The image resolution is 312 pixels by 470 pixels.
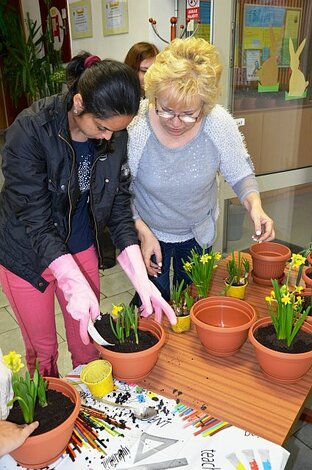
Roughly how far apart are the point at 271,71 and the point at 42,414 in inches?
92.1

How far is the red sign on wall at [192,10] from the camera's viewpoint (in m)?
2.26

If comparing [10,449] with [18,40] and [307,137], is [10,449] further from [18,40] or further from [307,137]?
[18,40]

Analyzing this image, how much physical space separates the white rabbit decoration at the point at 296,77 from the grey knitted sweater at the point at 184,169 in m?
1.38

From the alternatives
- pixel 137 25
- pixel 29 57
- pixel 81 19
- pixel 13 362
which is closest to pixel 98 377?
pixel 13 362

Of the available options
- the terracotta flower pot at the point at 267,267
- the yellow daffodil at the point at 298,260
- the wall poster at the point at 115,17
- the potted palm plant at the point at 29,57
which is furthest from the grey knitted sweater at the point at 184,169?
the potted palm plant at the point at 29,57

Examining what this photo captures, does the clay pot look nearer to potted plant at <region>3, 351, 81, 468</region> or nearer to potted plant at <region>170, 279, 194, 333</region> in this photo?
potted plant at <region>170, 279, 194, 333</region>

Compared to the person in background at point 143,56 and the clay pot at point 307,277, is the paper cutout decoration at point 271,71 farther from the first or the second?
the clay pot at point 307,277

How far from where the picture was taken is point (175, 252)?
1.59 meters

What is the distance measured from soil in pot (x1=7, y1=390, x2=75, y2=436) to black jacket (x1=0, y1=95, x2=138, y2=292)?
35 centimetres

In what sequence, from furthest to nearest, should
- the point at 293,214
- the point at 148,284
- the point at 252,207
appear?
the point at 293,214 → the point at 252,207 → the point at 148,284

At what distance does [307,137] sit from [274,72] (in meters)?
0.60

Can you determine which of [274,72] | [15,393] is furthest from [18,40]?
[15,393]

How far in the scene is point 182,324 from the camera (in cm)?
114

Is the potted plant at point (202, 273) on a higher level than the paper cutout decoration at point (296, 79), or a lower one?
lower
